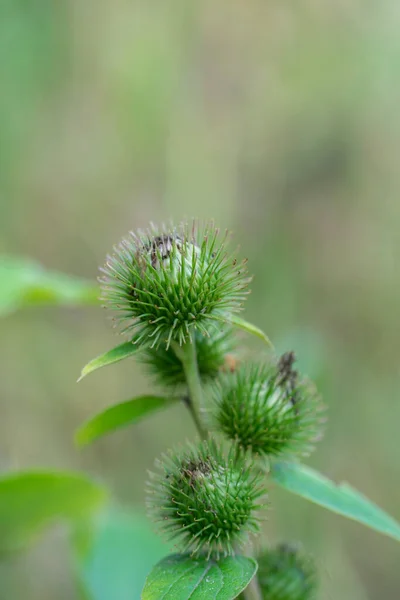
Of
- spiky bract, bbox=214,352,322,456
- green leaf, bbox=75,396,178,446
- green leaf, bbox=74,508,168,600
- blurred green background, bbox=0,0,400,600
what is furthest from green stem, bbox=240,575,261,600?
blurred green background, bbox=0,0,400,600

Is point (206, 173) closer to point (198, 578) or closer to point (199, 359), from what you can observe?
point (199, 359)

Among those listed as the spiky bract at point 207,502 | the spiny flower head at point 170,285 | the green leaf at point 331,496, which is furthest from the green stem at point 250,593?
the spiny flower head at point 170,285

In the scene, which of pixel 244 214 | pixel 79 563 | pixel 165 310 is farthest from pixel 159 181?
pixel 165 310

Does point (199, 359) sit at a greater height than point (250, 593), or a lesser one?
greater

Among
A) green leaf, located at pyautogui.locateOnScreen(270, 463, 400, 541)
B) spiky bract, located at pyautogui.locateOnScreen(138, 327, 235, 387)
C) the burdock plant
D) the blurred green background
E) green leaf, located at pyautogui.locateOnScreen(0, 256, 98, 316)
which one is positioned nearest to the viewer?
the burdock plant

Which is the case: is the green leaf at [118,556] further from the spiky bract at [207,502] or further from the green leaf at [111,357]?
the green leaf at [111,357]

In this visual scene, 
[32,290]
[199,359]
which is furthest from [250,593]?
[32,290]

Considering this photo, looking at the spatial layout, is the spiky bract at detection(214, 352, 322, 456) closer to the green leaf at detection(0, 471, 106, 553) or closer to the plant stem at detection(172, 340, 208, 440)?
the plant stem at detection(172, 340, 208, 440)
